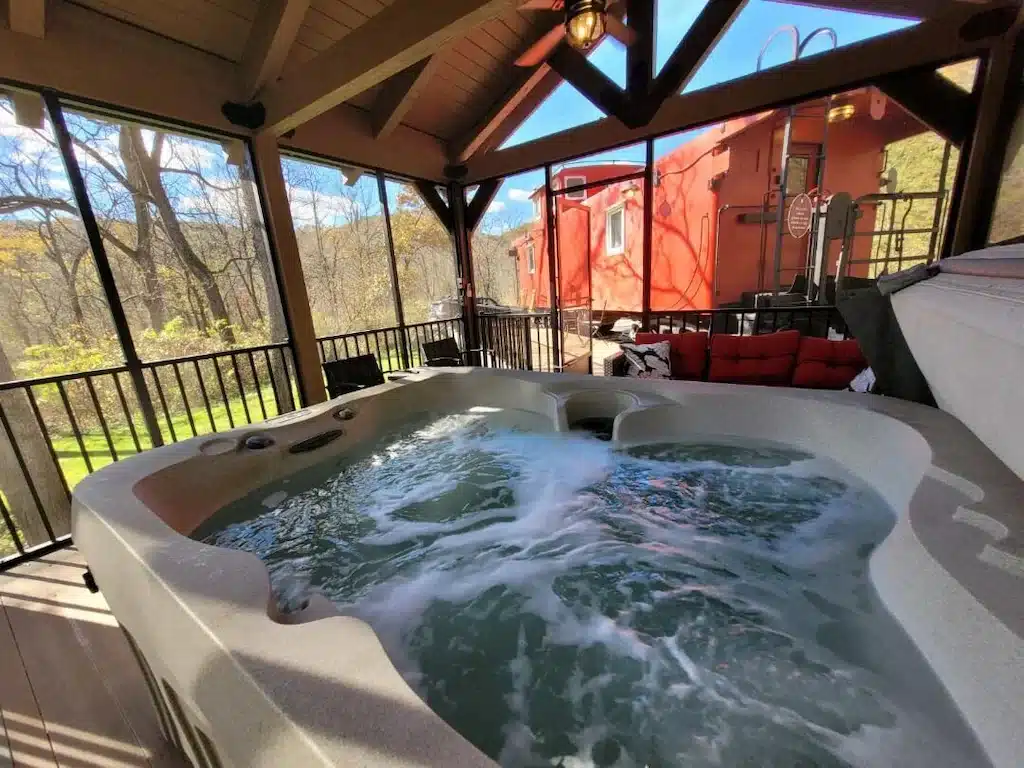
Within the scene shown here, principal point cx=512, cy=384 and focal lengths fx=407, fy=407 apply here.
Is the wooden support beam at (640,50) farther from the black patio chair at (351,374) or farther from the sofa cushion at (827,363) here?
the black patio chair at (351,374)

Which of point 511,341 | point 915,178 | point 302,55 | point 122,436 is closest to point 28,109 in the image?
point 302,55

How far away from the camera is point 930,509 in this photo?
109 cm

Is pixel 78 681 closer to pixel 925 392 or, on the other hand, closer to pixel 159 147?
pixel 925 392

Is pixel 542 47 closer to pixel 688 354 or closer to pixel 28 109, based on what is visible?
pixel 688 354

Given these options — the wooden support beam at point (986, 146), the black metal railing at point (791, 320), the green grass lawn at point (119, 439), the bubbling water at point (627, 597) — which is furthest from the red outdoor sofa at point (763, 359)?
the green grass lawn at point (119, 439)

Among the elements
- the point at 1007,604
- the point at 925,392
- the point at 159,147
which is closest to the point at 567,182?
the point at 159,147

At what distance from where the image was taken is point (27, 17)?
76.6 inches

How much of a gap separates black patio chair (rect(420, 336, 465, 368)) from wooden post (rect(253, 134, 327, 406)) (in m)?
0.89

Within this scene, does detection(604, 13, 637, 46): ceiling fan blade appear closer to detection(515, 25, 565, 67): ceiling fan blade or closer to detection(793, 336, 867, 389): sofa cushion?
detection(515, 25, 565, 67): ceiling fan blade

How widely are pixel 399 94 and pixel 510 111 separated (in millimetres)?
1239

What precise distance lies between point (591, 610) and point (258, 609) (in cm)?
87

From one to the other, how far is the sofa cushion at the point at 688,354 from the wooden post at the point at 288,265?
2.65 m

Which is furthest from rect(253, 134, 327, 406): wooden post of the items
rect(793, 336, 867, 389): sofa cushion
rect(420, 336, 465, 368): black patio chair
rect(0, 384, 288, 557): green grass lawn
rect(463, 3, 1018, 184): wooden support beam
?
rect(793, 336, 867, 389): sofa cushion

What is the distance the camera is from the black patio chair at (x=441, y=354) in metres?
3.58
